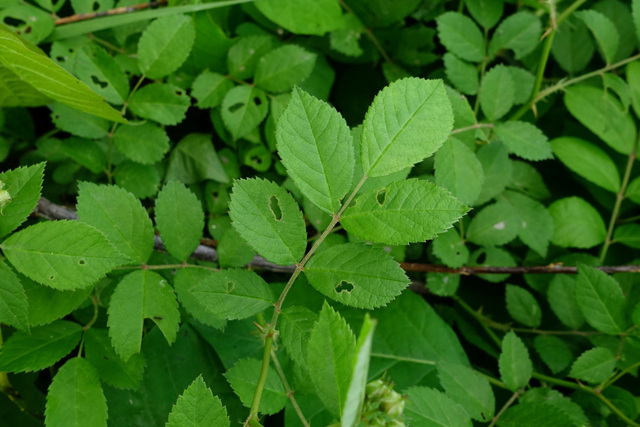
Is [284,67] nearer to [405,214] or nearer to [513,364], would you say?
[405,214]

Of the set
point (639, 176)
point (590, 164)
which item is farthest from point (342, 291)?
point (639, 176)

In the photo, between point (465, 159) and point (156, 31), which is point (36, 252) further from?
point (465, 159)

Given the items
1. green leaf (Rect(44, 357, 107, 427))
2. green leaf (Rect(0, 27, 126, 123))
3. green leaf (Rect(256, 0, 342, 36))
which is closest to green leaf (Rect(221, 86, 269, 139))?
green leaf (Rect(256, 0, 342, 36))

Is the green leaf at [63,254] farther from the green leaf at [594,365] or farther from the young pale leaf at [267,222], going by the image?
the green leaf at [594,365]

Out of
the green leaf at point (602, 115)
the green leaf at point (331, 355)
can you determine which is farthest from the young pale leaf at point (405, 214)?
the green leaf at point (602, 115)

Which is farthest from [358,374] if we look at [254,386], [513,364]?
[513,364]

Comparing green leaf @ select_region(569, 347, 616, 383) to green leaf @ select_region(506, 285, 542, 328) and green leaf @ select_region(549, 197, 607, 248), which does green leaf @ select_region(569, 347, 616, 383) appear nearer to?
green leaf @ select_region(506, 285, 542, 328)
